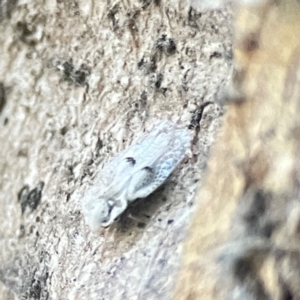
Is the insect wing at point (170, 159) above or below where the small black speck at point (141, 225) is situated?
above

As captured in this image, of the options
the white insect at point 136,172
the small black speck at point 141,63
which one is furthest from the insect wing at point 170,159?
the small black speck at point 141,63

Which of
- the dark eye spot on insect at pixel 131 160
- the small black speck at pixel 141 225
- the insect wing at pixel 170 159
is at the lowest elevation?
the small black speck at pixel 141 225

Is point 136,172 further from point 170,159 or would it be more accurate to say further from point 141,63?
point 141,63

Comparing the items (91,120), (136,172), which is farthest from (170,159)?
(91,120)

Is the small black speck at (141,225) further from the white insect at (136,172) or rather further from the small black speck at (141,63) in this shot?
the small black speck at (141,63)

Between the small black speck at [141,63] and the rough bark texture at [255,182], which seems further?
the small black speck at [141,63]

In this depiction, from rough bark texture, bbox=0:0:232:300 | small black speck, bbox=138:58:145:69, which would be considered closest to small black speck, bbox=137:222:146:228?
rough bark texture, bbox=0:0:232:300
